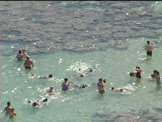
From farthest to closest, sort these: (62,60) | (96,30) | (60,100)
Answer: (96,30)
(62,60)
(60,100)

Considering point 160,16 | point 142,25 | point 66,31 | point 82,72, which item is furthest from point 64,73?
point 160,16

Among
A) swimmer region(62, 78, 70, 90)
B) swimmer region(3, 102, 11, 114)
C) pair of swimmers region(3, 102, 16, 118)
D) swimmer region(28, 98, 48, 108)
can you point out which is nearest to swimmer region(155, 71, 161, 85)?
swimmer region(62, 78, 70, 90)

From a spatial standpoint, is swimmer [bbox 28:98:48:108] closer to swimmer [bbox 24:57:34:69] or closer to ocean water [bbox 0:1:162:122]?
ocean water [bbox 0:1:162:122]

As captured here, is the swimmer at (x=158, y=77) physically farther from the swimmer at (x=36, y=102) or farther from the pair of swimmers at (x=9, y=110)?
the pair of swimmers at (x=9, y=110)

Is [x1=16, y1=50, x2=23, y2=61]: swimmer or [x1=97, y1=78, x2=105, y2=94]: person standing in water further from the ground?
[x1=16, y1=50, x2=23, y2=61]: swimmer

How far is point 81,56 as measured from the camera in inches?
1251

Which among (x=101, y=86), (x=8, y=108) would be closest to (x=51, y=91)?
(x=101, y=86)

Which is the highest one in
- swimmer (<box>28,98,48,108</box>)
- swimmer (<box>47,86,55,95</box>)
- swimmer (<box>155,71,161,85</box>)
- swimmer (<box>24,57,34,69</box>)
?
swimmer (<box>24,57,34,69</box>)

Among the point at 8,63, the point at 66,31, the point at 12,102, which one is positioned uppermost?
the point at 66,31

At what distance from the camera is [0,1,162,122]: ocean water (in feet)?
83.3

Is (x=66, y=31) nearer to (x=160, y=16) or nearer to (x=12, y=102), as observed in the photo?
(x=160, y=16)

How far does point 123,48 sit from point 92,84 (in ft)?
18.3

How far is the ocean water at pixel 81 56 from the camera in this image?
83.3ft

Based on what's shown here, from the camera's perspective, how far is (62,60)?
31375 mm
